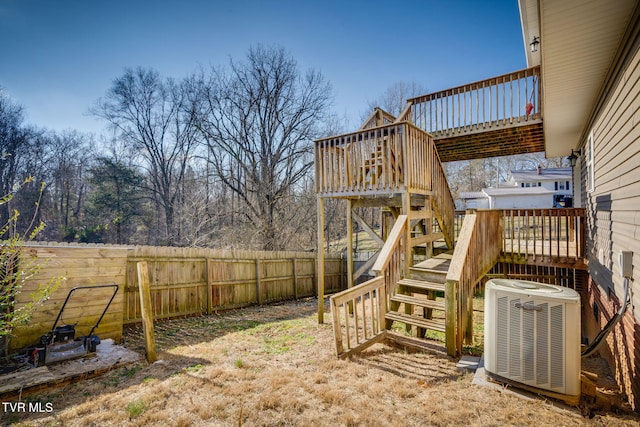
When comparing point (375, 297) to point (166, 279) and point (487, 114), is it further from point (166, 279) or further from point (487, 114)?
point (487, 114)

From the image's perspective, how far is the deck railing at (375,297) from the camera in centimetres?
430

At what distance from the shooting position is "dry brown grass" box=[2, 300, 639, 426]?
2816mm

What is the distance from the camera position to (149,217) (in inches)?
839

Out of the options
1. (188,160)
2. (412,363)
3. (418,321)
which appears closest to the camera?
(412,363)

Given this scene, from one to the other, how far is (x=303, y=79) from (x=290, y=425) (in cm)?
1732

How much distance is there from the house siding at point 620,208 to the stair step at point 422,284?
2142mm

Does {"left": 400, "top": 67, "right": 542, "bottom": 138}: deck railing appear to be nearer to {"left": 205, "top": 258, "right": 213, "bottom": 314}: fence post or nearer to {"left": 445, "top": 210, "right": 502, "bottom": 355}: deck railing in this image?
{"left": 445, "top": 210, "right": 502, "bottom": 355}: deck railing

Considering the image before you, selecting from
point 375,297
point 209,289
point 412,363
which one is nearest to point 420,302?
point 375,297

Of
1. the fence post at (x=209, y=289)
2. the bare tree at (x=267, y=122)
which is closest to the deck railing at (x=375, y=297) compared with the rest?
the fence post at (x=209, y=289)

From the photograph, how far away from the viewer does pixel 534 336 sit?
305cm

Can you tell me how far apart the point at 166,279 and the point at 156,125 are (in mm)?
17386

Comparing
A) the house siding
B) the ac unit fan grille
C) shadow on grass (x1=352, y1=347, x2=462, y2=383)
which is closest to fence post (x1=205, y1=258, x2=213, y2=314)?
shadow on grass (x1=352, y1=347, x2=462, y2=383)

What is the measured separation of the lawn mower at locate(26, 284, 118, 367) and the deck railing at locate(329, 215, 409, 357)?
3.60 m

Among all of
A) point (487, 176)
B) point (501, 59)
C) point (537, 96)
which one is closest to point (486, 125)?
point (537, 96)
